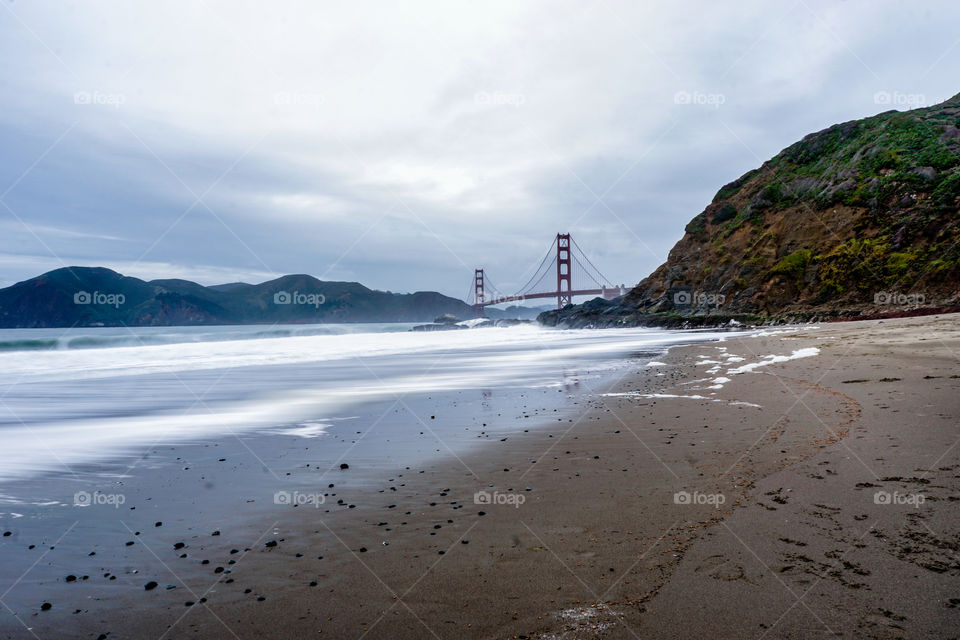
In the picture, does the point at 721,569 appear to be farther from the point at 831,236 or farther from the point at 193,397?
the point at 831,236

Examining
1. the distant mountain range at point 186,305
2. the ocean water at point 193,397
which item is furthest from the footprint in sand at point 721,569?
the distant mountain range at point 186,305

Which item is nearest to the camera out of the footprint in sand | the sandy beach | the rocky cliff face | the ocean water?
the sandy beach

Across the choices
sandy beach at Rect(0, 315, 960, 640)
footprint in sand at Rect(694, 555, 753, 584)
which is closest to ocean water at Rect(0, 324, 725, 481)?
sandy beach at Rect(0, 315, 960, 640)

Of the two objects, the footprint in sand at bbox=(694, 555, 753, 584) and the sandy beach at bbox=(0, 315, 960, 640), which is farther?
the footprint in sand at bbox=(694, 555, 753, 584)

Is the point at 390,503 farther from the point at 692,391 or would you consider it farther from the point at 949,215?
the point at 949,215

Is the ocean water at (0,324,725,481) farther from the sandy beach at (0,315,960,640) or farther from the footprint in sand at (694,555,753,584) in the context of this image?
the footprint in sand at (694,555,753,584)

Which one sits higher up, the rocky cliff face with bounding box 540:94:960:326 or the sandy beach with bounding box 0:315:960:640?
the rocky cliff face with bounding box 540:94:960:326

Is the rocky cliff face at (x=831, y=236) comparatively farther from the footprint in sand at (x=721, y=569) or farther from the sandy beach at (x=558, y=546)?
the footprint in sand at (x=721, y=569)

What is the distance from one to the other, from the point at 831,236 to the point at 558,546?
5141 centimetres

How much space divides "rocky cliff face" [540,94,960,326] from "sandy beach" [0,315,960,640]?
3291cm

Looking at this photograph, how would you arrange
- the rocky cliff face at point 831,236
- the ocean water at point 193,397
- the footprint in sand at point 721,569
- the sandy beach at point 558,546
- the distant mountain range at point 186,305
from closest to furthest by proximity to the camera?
the sandy beach at point 558,546
the footprint in sand at point 721,569
the ocean water at point 193,397
the rocky cliff face at point 831,236
the distant mountain range at point 186,305

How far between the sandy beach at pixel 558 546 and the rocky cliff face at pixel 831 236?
1296 inches

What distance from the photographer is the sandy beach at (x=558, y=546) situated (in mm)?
2811

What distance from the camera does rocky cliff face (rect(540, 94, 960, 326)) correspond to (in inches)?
1409
